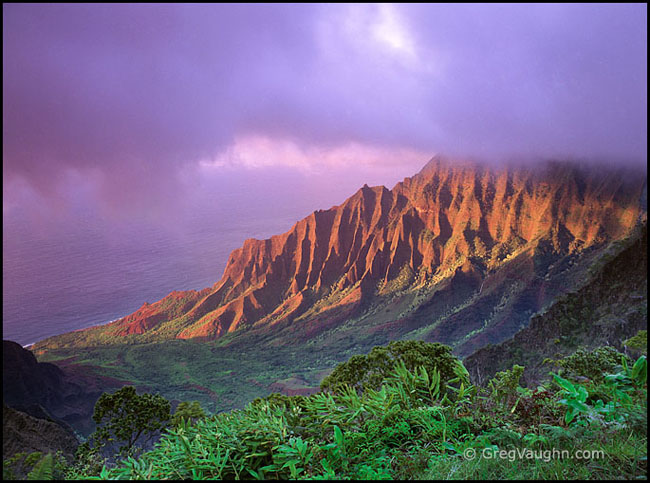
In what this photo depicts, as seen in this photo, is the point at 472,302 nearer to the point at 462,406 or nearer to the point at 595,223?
the point at 595,223

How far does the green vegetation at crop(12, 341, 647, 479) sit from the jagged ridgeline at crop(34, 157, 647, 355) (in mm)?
55161

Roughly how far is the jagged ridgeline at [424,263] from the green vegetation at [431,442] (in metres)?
55.2

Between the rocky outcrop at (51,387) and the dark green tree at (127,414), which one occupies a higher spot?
the dark green tree at (127,414)

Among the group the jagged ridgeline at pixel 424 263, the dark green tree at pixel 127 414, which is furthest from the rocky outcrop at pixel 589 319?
the dark green tree at pixel 127 414

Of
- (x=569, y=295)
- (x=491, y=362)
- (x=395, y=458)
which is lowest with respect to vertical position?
(x=491, y=362)

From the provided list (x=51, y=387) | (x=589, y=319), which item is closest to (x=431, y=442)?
(x=589, y=319)

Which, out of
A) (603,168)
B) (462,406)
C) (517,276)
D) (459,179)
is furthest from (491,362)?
(459,179)

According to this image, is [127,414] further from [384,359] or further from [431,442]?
[431,442]

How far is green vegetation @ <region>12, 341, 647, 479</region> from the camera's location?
54.3 inches

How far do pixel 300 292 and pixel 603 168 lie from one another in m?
74.9

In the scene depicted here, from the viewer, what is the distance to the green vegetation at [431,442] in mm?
1379

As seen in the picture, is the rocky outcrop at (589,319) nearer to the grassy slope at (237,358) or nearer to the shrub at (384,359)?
the shrub at (384,359)

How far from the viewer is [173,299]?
Answer: 7862cm

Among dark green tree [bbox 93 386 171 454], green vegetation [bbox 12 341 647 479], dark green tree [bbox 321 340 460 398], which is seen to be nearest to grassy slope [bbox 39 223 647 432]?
dark green tree [bbox 93 386 171 454]
